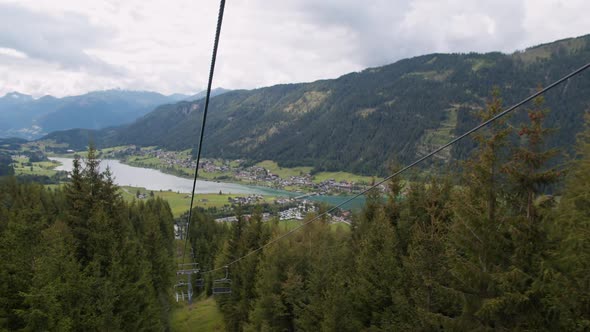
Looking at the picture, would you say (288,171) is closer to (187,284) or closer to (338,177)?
(338,177)

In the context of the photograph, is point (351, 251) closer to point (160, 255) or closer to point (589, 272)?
point (589, 272)

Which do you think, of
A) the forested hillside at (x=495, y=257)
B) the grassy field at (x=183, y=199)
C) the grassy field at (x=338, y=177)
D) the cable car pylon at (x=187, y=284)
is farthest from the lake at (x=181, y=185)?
the forested hillside at (x=495, y=257)

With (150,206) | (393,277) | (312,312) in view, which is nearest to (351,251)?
(312,312)

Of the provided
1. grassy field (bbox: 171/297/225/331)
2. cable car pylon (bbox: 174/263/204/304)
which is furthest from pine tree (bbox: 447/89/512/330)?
grassy field (bbox: 171/297/225/331)

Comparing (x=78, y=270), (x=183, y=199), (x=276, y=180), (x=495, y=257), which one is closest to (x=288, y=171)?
(x=276, y=180)

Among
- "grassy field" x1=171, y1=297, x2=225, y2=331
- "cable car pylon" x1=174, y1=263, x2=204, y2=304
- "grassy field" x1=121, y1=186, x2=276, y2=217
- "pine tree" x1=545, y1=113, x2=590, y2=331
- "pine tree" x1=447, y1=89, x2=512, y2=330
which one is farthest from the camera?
"grassy field" x1=121, y1=186, x2=276, y2=217

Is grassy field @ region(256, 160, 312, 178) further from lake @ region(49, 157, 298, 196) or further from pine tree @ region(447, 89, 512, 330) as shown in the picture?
pine tree @ region(447, 89, 512, 330)
